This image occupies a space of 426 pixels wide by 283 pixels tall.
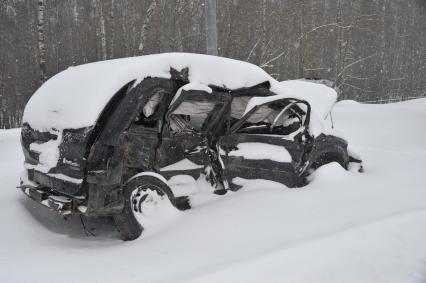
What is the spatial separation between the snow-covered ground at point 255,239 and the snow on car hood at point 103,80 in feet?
4.09

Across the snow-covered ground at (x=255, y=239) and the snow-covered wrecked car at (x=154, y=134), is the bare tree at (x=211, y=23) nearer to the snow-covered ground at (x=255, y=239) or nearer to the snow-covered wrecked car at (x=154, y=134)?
the snow-covered wrecked car at (x=154, y=134)

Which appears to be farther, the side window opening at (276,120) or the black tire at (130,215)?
the side window opening at (276,120)

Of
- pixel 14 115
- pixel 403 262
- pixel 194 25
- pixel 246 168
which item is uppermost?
pixel 194 25

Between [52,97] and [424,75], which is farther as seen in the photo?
[424,75]

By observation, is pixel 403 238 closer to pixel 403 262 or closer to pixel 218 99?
pixel 403 262

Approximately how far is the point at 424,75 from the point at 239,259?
45.9 m

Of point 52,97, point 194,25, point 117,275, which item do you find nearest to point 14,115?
point 194,25

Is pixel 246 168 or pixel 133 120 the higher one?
pixel 133 120

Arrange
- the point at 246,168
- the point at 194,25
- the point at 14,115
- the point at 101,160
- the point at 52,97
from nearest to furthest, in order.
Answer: the point at 101,160, the point at 52,97, the point at 246,168, the point at 194,25, the point at 14,115

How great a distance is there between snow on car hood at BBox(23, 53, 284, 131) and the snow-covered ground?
1248mm

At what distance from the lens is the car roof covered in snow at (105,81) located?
4.08 metres

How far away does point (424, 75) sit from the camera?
4259 cm

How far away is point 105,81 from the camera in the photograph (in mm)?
4160

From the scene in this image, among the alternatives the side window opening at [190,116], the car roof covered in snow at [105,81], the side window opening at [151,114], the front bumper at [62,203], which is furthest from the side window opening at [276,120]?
the front bumper at [62,203]
